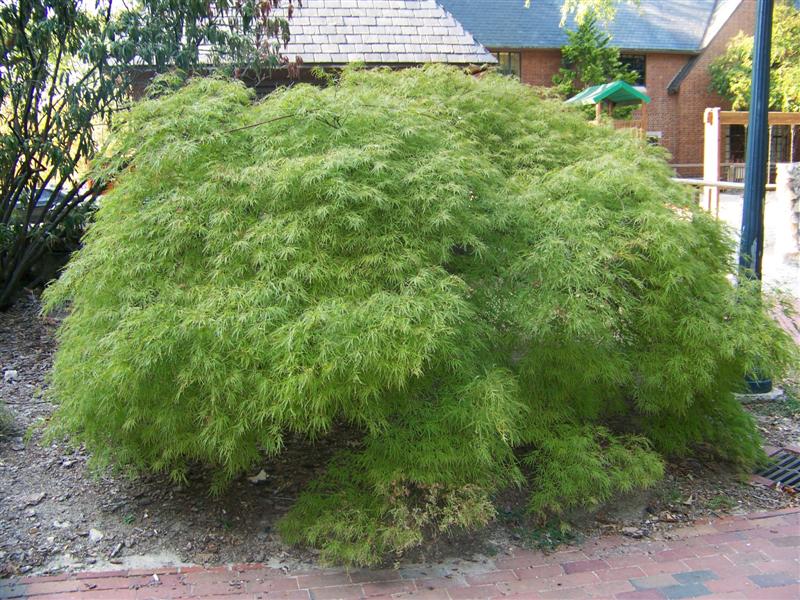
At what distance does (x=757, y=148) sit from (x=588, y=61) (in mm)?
20925

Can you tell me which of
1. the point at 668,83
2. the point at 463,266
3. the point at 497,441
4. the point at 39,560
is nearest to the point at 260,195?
the point at 463,266

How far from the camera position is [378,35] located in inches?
429

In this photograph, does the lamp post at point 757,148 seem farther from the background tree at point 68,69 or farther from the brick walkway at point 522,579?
the background tree at point 68,69

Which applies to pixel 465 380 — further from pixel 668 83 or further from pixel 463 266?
pixel 668 83

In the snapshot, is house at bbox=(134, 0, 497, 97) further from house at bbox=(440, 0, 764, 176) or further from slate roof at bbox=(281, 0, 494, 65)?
house at bbox=(440, 0, 764, 176)

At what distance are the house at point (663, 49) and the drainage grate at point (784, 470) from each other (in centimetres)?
2234

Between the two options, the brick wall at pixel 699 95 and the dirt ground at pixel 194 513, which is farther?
the brick wall at pixel 699 95

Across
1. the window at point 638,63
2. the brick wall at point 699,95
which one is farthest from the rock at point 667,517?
the window at point 638,63

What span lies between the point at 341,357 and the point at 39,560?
1889mm

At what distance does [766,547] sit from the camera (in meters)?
4.06

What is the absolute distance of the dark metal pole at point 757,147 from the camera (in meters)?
5.86

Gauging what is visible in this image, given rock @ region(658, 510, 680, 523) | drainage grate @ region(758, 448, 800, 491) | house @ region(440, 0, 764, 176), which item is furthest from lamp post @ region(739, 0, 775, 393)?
house @ region(440, 0, 764, 176)

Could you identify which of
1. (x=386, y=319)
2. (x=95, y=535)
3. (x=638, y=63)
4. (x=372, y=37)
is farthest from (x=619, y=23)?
(x=95, y=535)

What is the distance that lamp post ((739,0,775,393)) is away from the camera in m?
5.86
